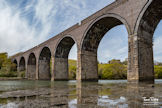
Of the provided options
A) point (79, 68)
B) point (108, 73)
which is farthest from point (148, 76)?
point (108, 73)

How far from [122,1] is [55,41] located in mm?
13587

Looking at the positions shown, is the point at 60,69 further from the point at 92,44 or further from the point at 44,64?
the point at 92,44

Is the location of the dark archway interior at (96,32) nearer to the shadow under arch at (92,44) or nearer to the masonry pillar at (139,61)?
the shadow under arch at (92,44)

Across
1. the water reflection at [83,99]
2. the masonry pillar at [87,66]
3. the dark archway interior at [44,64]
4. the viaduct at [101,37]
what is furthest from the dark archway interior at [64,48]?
the water reflection at [83,99]

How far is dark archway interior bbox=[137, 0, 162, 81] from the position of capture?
436 inches

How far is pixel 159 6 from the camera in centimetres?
1109

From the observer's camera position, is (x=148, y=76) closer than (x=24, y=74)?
Yes

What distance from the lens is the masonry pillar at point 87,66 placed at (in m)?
17.5

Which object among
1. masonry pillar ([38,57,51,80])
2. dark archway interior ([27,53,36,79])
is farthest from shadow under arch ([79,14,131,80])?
dark archway interior ([27,53,36,79])

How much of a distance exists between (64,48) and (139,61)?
15.1 meters

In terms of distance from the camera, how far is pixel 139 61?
36.0 ft

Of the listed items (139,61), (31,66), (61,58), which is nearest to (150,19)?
(139,61)

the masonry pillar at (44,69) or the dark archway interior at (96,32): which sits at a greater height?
the dark archway interior at (96,32)

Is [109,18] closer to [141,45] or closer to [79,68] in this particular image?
[141,45]
